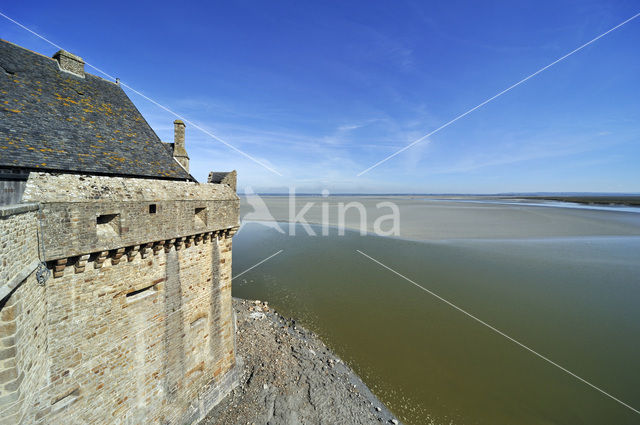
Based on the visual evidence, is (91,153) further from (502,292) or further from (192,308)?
(502,292)

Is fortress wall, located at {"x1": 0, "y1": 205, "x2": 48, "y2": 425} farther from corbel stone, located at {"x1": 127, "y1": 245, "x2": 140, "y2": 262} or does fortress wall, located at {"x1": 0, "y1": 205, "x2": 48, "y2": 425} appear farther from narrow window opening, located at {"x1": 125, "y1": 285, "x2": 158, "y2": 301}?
narrow window opening, located at {"x1": 125, "y1": 285, "x2": 158, "y2": 301}

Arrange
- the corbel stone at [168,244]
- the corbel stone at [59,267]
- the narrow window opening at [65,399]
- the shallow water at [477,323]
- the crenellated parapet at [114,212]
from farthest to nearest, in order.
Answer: the shallow water at [477,323] → the corbel stone at [168,244] → the narrow window opening at [65,399] → the corbel stone at [59,267] → the crenellated parapet at [114,212]

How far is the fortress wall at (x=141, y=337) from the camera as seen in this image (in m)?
5.16

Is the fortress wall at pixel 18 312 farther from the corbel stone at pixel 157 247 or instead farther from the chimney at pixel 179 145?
the chimney at pixel 179 145

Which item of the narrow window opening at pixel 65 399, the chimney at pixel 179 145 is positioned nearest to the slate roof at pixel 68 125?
the chimney at pixel 179 145

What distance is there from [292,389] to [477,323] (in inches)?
420

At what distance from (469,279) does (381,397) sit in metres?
13.5

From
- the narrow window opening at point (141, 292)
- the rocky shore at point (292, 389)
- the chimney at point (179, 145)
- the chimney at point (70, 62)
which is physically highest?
the chimney at point (70, 62)

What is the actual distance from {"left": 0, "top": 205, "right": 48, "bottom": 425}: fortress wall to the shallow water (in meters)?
9.95

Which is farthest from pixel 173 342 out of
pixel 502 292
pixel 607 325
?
pixel 607 325

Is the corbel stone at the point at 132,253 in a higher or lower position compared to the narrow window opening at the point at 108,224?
lower

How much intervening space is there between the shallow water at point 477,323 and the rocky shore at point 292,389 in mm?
844

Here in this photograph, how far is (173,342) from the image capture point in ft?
23.8

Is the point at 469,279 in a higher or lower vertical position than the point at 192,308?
lower
